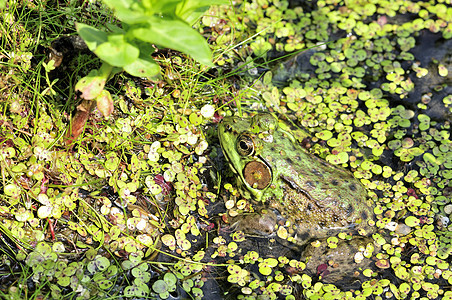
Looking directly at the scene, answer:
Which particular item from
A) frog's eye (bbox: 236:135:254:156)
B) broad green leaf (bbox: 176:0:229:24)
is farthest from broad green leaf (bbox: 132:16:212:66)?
frog's eye (bbox: 236:135:254:156)

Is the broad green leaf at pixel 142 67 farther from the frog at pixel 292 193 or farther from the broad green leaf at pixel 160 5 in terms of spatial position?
the frog at pixel 292 193

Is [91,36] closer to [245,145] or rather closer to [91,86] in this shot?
[91,86]

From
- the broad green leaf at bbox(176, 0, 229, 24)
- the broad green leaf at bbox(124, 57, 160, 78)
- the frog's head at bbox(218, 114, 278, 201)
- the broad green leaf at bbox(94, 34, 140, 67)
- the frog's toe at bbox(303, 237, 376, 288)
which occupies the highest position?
the broad green leaf at bbox(176, 0, 229, 24)

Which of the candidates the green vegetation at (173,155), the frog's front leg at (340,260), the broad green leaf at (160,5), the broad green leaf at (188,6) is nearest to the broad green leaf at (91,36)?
the green vegetation at (173,155)

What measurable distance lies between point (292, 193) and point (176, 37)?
160 centimetres

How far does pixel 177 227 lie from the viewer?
9.95 feet

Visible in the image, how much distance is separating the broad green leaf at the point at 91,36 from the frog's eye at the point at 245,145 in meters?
1.28

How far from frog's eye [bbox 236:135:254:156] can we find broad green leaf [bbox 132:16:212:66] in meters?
1.18

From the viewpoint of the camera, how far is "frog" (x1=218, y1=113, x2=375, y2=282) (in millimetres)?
3080

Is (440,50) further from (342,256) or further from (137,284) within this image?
(137,284)

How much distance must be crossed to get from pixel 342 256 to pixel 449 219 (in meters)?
0.90

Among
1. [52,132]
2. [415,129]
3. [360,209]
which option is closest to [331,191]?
[360,209]

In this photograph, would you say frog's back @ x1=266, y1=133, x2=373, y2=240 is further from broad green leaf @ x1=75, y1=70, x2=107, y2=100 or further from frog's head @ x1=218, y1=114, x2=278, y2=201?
broad green leaf @ x1=75, y1=70, x2=107, y2=100

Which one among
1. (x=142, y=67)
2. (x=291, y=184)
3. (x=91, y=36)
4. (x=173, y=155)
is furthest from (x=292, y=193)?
(x=91, y=36)
